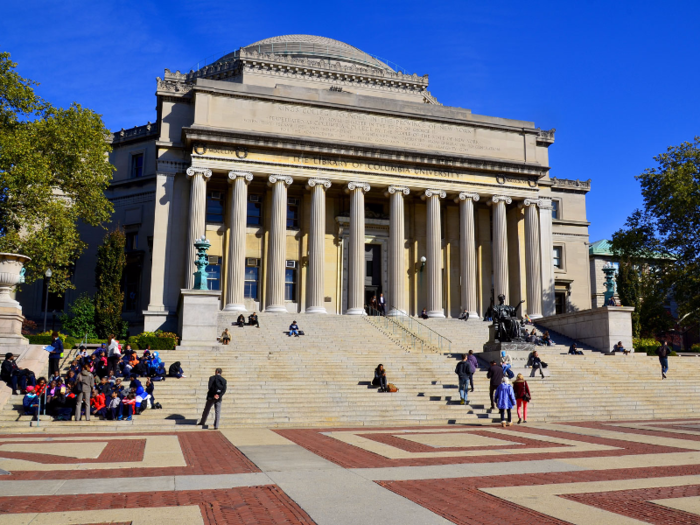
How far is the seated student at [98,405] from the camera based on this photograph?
18.7 metres

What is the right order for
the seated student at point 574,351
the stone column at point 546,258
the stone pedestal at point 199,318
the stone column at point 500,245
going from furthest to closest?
the stone column at point 546,258, the stone column at point 500,245, the seated student at point 574,351, the stone pedestal at point 199,318

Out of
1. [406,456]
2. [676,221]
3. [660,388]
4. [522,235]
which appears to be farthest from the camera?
[522,235]

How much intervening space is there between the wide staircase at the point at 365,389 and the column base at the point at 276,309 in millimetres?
6172

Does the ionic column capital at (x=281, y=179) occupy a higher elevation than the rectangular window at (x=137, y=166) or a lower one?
lower

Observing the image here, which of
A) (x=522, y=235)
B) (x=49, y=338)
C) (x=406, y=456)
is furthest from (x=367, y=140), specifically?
(x=406, y=456)

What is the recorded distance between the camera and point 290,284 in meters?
45.2

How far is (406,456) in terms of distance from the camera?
12062mm

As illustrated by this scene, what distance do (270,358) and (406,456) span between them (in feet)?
51.5

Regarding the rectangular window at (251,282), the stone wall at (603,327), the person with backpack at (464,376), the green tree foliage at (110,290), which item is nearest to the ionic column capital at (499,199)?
the stone wall at (603,327)

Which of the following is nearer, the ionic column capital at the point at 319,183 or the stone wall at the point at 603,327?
the stone wall at the point at 603,327

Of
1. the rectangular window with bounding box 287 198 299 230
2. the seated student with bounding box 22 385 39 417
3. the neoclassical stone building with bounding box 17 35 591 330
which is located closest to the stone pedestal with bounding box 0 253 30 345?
the seated student with bounding box 22 385 39 417

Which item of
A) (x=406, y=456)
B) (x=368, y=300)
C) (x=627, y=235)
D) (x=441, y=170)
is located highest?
(x=441, y=170)

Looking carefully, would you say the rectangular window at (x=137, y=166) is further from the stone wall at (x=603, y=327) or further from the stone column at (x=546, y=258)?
the stone wall at (x=603, y=327)

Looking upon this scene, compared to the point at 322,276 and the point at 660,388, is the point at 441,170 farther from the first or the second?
the point at 660,388
